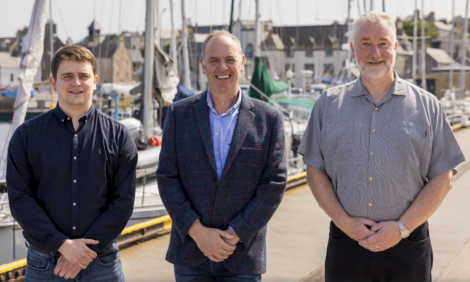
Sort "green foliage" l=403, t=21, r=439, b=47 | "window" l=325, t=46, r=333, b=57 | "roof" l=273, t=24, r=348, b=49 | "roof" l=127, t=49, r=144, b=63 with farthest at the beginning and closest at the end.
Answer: "green foliage" l=403, t=21, r=439, b=47
"roof" l=127, t=49, r=144, b=63
"roof" l=273, t=24, r=348, b=49
"window" l=325, t=46, r=333, b=57

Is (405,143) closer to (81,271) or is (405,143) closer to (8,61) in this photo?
(81,271)

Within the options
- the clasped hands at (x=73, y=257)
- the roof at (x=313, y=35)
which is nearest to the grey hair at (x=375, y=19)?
the clasped hands at (x=73, y=257)

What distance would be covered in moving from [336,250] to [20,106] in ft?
19.1

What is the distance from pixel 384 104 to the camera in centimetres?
315

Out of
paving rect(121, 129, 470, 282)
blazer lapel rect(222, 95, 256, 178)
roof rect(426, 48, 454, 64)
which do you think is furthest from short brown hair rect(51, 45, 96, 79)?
roof rect(426, 48, 454, 64)

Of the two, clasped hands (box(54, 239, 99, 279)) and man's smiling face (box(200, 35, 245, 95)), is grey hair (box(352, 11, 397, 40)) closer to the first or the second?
man's smiling face (box(200, 35, 245, 95))

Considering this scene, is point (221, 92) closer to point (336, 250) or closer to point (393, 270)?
point (336, 250)

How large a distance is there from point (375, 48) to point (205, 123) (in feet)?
3.42

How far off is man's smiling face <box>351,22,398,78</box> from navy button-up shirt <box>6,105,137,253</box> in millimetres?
1486

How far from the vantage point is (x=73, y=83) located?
120 inches

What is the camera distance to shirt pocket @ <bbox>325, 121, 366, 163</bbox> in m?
3.12

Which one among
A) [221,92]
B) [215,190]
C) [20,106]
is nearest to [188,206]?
[215,190]

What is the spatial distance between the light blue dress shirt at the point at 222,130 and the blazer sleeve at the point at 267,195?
0.75ft

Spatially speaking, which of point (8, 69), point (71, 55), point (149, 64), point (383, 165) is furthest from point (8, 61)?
point (383, 165)
